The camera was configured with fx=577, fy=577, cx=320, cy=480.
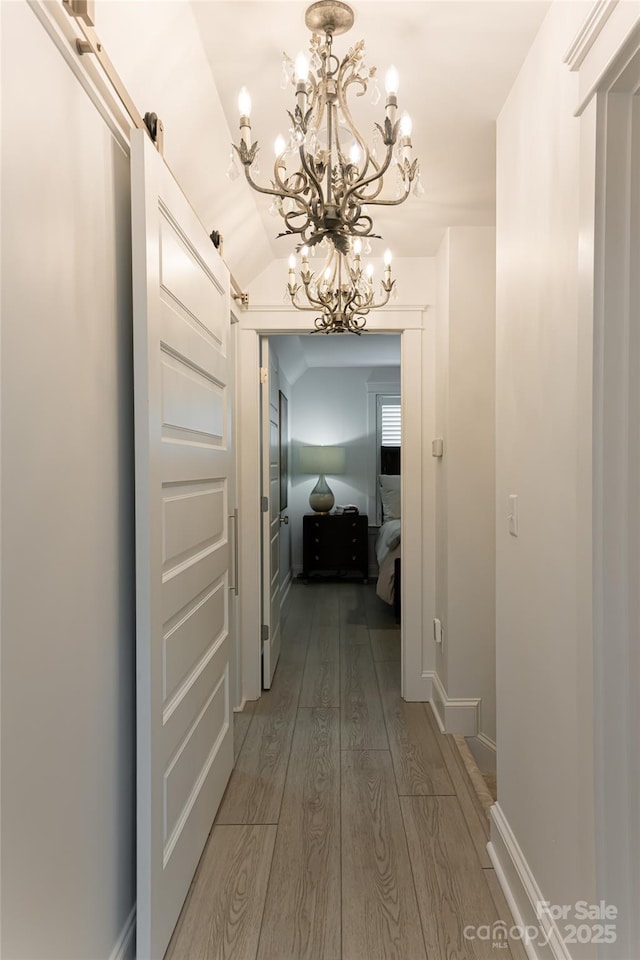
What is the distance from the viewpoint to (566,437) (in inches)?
53.8

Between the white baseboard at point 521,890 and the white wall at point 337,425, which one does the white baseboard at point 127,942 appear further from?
the white wall at point 337,425

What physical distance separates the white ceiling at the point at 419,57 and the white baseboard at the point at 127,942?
235cm

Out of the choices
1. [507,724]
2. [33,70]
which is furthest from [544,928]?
[33,70]

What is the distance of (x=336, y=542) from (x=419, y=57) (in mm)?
5123

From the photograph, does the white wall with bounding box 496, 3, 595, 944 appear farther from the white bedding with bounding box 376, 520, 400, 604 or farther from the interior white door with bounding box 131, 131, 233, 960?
the white bedding with bounding box 376, 520, 400, 604

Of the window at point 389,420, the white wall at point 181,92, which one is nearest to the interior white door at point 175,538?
the white wall at point 181,92

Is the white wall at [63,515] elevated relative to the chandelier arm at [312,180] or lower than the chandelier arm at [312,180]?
lower

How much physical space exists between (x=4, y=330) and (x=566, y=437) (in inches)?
46.6

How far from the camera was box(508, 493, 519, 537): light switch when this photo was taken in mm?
1765

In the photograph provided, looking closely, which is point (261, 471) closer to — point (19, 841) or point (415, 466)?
point (415, 466)

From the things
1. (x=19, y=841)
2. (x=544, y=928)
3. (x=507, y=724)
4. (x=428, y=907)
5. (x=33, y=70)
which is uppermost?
(x=33, y=70)

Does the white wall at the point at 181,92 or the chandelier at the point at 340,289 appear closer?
the white wall at the point at 181,92

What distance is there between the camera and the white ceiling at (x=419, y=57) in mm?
1515

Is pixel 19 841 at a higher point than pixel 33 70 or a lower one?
lower
